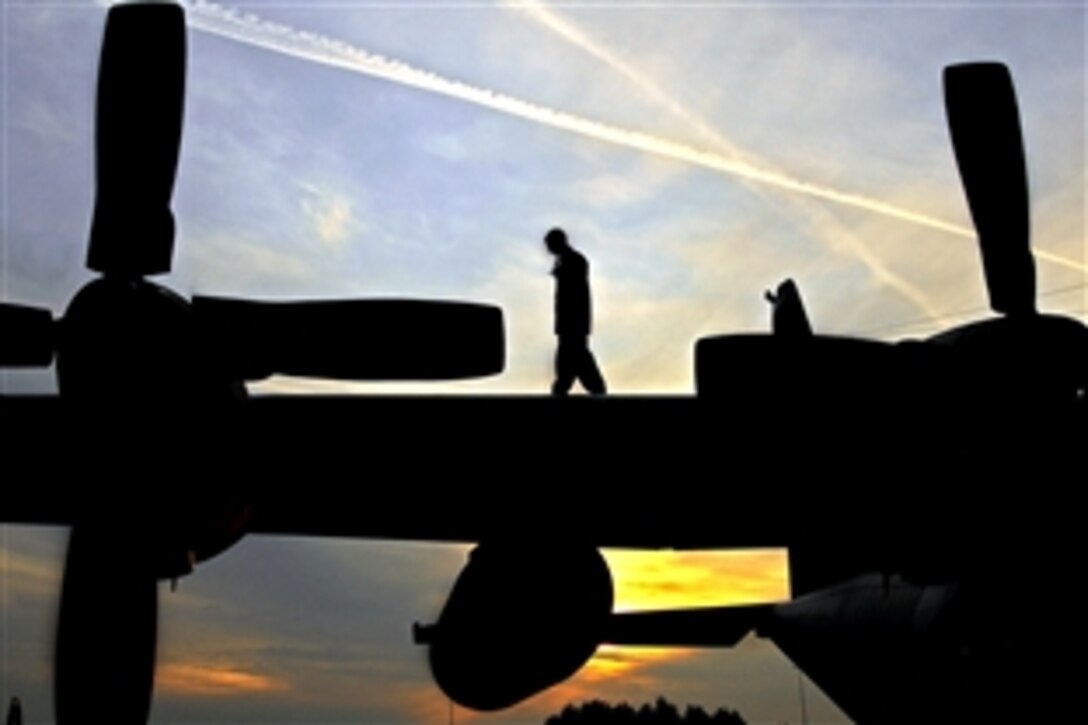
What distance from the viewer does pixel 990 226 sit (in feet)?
29.7

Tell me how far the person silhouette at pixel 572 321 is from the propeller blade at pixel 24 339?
19.0 ft

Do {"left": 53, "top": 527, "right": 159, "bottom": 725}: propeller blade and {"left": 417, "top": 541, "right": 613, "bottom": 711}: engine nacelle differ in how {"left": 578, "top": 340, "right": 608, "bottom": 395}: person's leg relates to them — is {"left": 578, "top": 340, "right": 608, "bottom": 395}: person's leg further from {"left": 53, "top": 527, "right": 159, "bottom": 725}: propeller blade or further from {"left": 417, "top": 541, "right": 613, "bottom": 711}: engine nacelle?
{"left": 53, "top": 527, "right": 159, "bottom": 725}: propeller blade

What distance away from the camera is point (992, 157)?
29.5 ft

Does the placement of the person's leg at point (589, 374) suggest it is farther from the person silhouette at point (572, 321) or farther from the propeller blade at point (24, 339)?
the propeller blade at point (24, 339)

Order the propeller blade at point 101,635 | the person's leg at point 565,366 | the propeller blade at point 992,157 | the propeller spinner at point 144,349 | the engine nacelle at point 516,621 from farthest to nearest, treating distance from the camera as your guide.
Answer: the person's leg at point 565,366, the engine nacelle at point 516,621, the propeller blade at point 992,157, the propeller blade at point 101,635, the propeller spinner at point 144,349

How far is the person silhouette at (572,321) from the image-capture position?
42.1 ft

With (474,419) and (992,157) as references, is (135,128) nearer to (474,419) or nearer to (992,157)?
(474,419)

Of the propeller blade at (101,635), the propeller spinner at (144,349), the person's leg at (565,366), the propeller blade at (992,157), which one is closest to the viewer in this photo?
the propeller spinner at (144,349)

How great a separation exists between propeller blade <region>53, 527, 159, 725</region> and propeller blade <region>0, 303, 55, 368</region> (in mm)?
1229

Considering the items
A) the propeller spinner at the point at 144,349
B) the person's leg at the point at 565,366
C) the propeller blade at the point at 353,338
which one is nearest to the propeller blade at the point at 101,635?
the propeller spinner at the point at 144,349

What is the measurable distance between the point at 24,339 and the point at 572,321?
6.23 meters

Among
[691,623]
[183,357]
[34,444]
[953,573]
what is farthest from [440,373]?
[691,623]

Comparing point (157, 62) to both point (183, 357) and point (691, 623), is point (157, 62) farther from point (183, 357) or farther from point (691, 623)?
point (691, 623)

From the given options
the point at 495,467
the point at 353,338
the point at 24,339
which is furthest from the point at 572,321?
the point at 24,339
